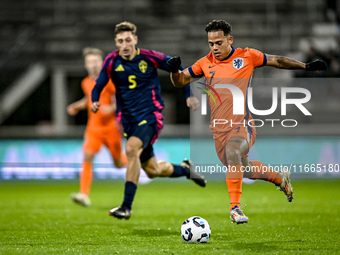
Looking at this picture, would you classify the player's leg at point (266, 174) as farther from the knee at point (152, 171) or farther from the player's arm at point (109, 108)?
the player's arm at point (109, 108)

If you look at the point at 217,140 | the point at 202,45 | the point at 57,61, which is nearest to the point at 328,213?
the point at 217,140

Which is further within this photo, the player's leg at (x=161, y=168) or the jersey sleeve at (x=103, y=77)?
the player's leg at (x=161, y=168)

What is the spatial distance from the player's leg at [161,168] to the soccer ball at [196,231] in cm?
202

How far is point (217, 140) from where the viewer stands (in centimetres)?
619

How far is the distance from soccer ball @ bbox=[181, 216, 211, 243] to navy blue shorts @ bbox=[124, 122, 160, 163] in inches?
68.4

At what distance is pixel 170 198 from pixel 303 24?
8.66 m

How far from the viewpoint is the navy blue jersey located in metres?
7.32

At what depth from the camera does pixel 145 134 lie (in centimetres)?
723

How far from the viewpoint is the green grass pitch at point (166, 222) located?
5543mm

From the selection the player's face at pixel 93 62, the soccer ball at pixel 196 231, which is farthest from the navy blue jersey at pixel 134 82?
the player's face at pixel 93 62

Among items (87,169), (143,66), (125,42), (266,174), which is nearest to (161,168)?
(143,66)

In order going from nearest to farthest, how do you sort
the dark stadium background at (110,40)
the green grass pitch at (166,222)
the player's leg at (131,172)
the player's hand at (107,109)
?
1. the green grass pitch at (166,222)
2. the player's leg at (131,172)
3. the player's hand at (107,109)
4. the dark stadium background at (110,40)

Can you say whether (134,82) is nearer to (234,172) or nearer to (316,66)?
(234,172)

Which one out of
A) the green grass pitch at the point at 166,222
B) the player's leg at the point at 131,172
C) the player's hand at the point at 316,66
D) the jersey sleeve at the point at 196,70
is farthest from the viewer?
the player's leg at the point at 131,172
